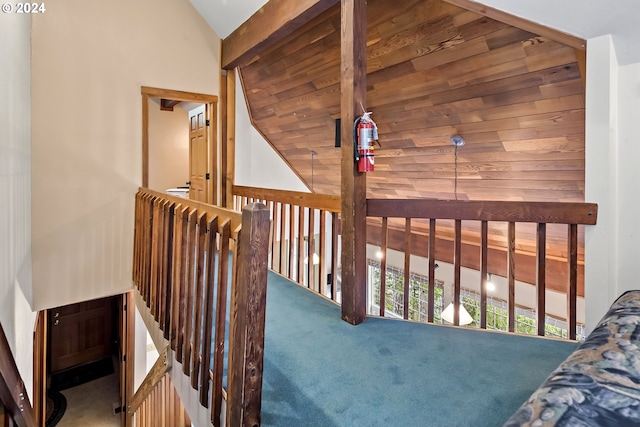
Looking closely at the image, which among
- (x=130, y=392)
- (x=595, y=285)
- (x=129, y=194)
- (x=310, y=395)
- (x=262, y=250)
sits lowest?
(x=130, y=392)

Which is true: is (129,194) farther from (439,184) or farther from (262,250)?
(439,184)

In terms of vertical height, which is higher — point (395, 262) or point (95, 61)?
point (95, 61)

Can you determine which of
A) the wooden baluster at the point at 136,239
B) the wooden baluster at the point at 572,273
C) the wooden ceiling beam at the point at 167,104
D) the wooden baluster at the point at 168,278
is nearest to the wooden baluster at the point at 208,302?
the wooden baluster at the point at 168,278

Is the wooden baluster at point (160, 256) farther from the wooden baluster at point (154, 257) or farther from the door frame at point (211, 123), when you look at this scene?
the door frame at point (211, 123)

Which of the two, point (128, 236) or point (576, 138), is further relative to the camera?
point (128, 236)

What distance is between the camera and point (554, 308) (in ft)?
14.3

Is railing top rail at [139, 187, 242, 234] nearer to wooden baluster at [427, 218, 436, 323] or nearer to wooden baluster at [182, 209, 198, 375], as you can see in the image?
wooden baluster at [182, 209, 198, 375]

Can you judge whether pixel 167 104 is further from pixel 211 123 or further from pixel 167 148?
pixel 211 123

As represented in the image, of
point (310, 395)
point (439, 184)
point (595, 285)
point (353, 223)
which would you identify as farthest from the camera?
point (439, 184)

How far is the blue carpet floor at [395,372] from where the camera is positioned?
53.1 inches

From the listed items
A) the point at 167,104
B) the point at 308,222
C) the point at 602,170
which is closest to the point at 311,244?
the point at 308,222

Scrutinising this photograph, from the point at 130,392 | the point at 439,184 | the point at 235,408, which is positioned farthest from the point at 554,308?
the point at 130,392

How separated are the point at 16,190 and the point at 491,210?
3236 millimetres

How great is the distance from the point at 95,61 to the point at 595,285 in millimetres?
4427
